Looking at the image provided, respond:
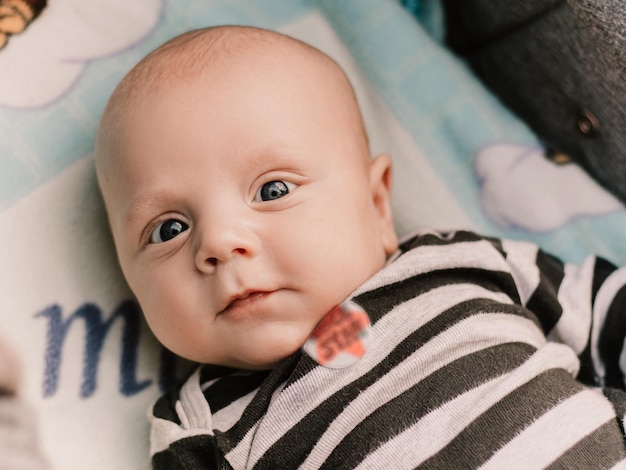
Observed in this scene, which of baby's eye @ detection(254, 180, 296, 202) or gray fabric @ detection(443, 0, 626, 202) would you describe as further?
gray fabric @ detection(443, 0, 626, 202)

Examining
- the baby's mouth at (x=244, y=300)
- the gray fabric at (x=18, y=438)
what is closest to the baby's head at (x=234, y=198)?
the baby's mouth at (x=244, y=300)

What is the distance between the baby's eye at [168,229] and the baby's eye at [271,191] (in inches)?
4.0

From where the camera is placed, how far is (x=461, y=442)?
0.81 m

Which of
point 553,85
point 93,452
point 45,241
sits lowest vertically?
point 93,452

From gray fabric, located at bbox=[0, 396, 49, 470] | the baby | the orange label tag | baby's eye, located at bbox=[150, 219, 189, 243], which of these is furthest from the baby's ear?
gray fabric, located at bbox=[0, 396, 49, 470]

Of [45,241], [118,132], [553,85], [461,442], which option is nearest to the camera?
[461,442]

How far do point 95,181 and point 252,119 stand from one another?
33 centimetres

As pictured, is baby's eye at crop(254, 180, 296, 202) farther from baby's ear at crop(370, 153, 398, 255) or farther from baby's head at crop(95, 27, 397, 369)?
baby's ear at crop(370, 153, 398, 255)

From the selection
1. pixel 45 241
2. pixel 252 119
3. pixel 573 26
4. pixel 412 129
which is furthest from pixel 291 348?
pixel 573 26

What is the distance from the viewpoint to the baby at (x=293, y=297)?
0.84 meters

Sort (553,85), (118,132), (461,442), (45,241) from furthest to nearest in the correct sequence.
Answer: (553,85)
(45,241)
(118,132)
(461,442)

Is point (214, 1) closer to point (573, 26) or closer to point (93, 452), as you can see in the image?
point (573, 26)

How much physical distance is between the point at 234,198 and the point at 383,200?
26 centimetres

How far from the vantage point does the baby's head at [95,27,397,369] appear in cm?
A: 86
